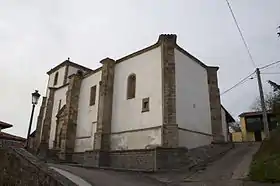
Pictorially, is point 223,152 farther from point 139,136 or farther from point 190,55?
point 190,55

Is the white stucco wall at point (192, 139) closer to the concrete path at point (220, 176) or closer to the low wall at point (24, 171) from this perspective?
the concrete path at point (220, 176)

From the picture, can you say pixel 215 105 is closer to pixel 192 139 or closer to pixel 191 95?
pixel 191 95

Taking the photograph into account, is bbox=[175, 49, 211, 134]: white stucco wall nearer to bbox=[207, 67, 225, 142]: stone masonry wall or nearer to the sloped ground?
bbox=[207, 67, 225, 142]: stone masonry wall

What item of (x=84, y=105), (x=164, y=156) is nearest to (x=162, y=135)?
(x=164, y=156)

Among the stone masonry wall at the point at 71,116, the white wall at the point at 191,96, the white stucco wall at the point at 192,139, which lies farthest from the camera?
the stone masonry wall at the point at 71,116

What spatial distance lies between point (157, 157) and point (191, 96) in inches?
241

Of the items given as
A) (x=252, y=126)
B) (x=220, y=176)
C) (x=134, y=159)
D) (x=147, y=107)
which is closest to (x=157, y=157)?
(x=134, y=159)

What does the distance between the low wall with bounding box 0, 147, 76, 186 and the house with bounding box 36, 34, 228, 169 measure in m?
8.29

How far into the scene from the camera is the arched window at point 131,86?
66.4ft

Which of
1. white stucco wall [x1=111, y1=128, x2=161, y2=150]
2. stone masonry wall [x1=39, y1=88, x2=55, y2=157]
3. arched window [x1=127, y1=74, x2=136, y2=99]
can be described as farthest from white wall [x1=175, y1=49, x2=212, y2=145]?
stone masonry wall [x1=39, y1=88, x2=55, y2=157]

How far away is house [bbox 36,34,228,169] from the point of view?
688 inches

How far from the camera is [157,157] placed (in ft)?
50.5

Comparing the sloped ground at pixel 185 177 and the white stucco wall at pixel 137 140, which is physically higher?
the white stucco wall at pixel 137 140

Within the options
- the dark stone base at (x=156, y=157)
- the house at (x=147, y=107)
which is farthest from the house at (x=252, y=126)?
the dark stone base at (x=156, y=157)
